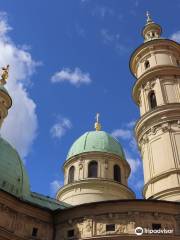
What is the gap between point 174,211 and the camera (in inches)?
789

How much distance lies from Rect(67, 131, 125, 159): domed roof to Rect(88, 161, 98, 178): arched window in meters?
1.21

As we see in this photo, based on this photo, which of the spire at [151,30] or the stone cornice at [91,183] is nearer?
the stone cornice at [91,183]

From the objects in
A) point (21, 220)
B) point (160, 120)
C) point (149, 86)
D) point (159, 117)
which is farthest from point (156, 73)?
point (21, 220)

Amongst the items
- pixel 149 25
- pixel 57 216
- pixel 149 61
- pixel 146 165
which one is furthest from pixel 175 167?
pixel 149 25

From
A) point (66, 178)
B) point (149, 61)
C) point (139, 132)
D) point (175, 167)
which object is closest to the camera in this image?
point (175, 167)

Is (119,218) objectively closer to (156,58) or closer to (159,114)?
(159,114)

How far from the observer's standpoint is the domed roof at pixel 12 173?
2227 centimetres

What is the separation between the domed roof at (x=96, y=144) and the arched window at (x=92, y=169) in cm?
121

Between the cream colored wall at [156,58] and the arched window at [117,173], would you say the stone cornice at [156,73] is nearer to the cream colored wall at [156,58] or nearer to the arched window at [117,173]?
the cream colored wall at [156,58]

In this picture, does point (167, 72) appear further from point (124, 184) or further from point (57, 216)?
point (57, 216)

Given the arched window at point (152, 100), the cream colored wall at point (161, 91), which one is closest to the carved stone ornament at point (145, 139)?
the cream colored wall at point (161, 91)

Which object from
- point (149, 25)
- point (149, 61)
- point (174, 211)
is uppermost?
point (149, 25)

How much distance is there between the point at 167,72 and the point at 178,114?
14.5 ft

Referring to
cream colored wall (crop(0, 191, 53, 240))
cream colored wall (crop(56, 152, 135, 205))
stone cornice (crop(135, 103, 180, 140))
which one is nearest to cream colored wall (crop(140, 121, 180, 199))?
stone cornice (crop(135, 103, 180, 140))
